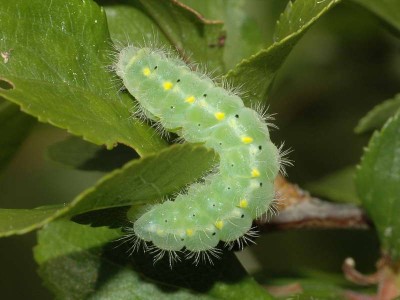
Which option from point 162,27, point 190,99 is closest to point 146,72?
point 190,99

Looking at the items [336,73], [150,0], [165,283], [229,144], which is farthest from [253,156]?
[336,73]

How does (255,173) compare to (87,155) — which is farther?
(87,155)

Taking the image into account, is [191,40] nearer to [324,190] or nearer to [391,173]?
[391,173]

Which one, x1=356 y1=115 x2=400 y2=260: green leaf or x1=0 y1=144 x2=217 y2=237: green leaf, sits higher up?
x1=0 y1=144 x2=217 y2=237: green leaf

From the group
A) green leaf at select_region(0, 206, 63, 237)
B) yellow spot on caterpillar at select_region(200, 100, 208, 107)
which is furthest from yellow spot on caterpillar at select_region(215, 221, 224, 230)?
green leaf at select_region(0, 206, 63, 237)

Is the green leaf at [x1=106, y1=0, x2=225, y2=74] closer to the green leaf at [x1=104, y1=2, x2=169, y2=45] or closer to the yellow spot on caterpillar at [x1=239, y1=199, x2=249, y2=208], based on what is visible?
the green leaf at [x1=104, y1=2, x2=169, y2=45]

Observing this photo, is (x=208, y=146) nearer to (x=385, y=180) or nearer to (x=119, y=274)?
(x=119, y=274)
